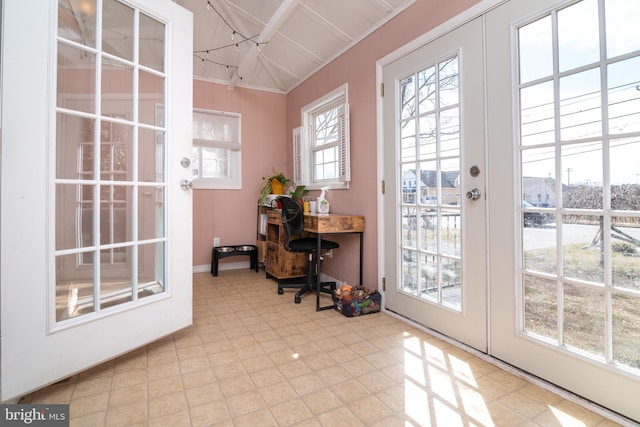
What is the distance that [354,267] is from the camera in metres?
2.98

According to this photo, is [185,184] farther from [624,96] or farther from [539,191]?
[624,96]

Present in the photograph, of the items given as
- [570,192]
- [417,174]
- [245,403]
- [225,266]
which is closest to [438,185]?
[417,174]

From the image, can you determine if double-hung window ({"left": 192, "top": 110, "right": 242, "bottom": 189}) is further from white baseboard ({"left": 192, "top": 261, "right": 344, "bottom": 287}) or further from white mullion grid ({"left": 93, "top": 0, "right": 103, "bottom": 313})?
white mullion grid ({"left": 93, "top": 0, "right": 103, "bottom": 313})

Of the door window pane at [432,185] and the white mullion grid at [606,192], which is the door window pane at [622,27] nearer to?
the white mullion grid at [606,192]

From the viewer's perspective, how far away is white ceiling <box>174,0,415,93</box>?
2662 millimetres

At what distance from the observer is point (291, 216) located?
287 cm

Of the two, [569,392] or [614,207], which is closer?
[614,207]

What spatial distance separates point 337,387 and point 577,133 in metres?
Answer: 1.64

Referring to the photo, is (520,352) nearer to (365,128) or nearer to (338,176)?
(365,128)

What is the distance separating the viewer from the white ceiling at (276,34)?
8.73ft

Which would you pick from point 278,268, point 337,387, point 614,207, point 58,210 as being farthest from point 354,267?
point 58,210

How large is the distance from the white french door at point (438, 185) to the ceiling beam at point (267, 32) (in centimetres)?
95

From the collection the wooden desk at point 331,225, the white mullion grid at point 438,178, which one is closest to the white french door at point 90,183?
the wooden desk at point 331,225

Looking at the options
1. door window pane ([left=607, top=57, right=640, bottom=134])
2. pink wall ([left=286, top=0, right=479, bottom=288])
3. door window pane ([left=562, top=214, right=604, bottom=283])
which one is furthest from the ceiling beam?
door window pane ([left=562, top=214, right=604, bottom=283])
